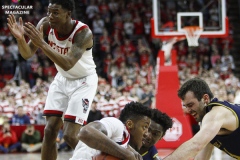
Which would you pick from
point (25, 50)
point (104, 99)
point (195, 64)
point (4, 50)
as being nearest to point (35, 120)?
point (104, 99)

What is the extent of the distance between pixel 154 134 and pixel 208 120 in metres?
1.04

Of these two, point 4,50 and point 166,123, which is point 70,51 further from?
point 4,50

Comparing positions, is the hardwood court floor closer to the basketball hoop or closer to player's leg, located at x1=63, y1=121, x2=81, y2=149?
the basketball hoop

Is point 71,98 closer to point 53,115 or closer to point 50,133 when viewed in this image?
Result: point 53,115

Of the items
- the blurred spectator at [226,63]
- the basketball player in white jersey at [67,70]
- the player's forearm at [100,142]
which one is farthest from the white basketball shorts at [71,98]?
the blurred spectator at [226,63]

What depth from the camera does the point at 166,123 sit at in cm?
539

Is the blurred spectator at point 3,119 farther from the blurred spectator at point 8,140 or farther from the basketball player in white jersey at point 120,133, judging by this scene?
the basketball player in white jersey at point 120,133

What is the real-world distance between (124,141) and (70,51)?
1.57 meters

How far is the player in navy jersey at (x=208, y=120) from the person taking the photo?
4.22 meters

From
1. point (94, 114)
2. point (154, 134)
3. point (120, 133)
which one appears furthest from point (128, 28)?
point (120, 133)

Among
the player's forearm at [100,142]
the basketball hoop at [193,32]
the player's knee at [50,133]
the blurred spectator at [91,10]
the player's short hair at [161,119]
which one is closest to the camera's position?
the player's forearm at [100,142]

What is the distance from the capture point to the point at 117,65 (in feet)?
56.2

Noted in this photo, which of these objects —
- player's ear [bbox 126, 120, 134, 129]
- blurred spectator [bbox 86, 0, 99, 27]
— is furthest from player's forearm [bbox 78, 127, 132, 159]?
blurred spectator [bbox 86, 0, 99, 27]

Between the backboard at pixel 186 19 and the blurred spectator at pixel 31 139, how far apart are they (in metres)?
3.78
